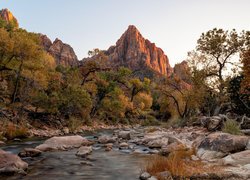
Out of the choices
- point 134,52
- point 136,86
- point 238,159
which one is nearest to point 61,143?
point 238,159

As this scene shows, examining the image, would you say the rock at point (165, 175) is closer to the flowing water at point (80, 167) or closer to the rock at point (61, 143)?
the flowing water at point (80, 167)

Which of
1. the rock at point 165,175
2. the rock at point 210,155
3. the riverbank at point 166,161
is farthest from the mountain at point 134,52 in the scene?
the rock at point 165,175

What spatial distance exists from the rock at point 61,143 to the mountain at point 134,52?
474 feet

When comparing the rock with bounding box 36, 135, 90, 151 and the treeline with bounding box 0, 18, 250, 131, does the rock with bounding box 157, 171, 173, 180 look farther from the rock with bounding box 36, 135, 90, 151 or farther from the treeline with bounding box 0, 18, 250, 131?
the treeline with bounding box 0, 18, 250, 131

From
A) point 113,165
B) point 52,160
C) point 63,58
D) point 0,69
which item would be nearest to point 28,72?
point 0,69

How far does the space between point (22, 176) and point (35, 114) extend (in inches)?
981

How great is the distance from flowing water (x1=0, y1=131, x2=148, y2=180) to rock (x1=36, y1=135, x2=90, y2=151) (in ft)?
3.87

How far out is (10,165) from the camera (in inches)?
408

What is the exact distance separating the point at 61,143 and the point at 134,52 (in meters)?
163

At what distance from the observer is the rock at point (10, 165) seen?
10.0m

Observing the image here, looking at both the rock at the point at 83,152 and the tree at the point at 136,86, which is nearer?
the rock at the point at 83,152

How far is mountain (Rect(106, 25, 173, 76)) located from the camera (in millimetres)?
172800

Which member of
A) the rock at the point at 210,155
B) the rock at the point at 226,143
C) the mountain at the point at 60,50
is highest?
the mountain at the point at 60,50

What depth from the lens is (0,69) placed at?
110ft
